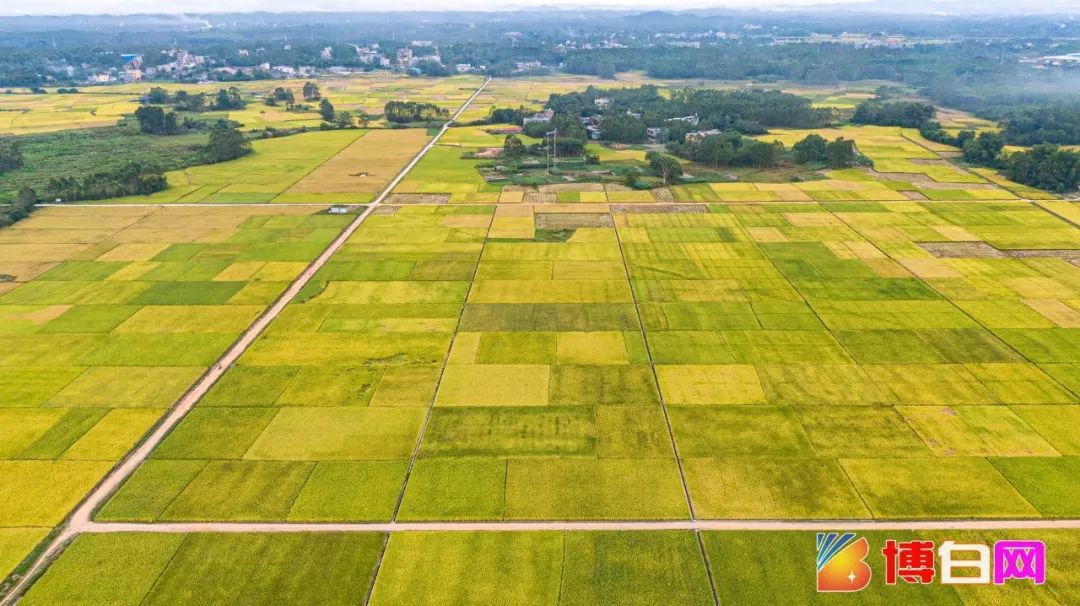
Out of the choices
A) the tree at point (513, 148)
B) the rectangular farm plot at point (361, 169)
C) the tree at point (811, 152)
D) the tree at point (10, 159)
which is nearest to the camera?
the rectangular farm plot at point (361, 169)

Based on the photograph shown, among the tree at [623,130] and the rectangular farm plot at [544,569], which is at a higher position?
the tree at [623,130]

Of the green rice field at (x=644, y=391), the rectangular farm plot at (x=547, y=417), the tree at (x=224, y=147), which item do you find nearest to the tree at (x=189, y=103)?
the tree at (x=224, y=147)

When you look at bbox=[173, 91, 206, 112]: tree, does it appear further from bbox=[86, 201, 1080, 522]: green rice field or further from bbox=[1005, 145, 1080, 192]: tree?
bbox=[1005, 145, 1080, 192]: tree

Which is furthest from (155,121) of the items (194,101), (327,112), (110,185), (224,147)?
(110,185)

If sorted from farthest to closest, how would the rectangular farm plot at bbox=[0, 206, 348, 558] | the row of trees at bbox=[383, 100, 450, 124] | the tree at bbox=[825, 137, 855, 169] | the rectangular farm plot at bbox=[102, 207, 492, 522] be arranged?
the row of trees at bbox=[383, 100, 450, 124] → the tree at bbox=[825, 137, 855, 169] → the rectangular farm plot at bbox=[0, 206, 348, 558] → the rectangular farm plot at bbox=[102, 207, 492, 522]

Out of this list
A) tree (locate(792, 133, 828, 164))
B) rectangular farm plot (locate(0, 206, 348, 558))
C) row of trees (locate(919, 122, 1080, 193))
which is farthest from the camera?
tree (locate(792, 133, 828, 164))

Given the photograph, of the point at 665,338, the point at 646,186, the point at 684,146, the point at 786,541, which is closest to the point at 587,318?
the point at 665,338

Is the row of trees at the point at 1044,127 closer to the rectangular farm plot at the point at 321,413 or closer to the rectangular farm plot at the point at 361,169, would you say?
the rectangular farm plot at the point at 361,169

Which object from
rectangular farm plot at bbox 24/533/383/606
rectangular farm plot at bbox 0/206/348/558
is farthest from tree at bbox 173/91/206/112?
rectangular farm plot at bbox 24/533/383/606
